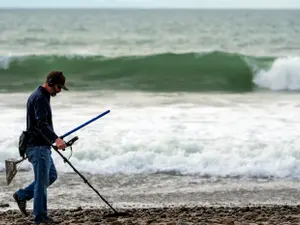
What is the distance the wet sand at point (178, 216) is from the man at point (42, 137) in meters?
0.41

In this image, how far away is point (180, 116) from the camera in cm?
1290

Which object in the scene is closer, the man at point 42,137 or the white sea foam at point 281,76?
the man at point 42,137

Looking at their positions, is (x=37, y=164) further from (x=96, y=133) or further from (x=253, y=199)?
(x=96, y=133)

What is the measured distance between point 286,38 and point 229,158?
31.8 m

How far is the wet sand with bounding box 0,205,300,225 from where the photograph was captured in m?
6.36

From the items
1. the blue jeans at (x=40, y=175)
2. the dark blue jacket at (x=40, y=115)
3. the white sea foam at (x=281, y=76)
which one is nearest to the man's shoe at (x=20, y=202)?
the blue jeans at (x=40, y=175)

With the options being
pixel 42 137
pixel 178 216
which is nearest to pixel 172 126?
pixel 178 216

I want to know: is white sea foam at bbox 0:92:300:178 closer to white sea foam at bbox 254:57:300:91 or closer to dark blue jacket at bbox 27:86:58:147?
dark blue jacket at bbox 27:86:58:147

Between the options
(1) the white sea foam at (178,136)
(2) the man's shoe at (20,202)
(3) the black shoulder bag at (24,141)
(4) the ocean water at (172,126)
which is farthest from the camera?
(1) the white sea foam at (178,136)

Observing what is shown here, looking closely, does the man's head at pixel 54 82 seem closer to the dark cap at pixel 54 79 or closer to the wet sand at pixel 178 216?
the dark cap at pixel 54 79

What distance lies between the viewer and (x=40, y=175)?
591 cm

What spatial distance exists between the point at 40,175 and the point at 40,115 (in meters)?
0.58

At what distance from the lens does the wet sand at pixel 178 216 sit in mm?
6359

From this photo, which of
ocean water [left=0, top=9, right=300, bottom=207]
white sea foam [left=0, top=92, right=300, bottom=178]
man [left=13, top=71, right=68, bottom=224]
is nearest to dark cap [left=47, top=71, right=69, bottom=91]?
man [left=13, top=71, right=68, bottom=224]
